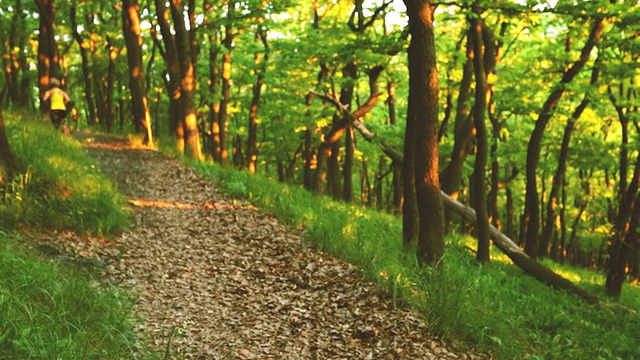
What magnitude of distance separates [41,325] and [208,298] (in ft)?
8.84

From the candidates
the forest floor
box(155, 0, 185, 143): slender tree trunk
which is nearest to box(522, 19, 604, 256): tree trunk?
the forest floor

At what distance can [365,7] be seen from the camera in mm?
16625

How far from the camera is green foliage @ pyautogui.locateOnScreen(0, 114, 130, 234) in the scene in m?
7.38

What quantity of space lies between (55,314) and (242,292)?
283 cm

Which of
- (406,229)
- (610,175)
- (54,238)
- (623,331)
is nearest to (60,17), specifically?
(54,238)

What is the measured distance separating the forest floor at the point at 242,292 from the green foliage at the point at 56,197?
0.35 metres

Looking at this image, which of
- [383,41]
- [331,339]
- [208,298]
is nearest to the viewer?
[331,339]

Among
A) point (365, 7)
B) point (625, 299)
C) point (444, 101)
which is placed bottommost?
point (625, 299)

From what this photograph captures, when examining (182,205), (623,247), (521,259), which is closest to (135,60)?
(182,205)

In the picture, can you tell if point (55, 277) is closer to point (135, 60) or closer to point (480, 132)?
point (480, 132)

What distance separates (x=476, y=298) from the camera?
22.3ft

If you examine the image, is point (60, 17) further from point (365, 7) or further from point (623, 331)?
point (623, 331)

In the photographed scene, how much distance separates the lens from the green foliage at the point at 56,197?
24.2ft

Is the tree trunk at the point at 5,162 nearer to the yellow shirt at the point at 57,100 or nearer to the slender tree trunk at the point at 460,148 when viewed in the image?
the yellow shirt at the point at 57,100
